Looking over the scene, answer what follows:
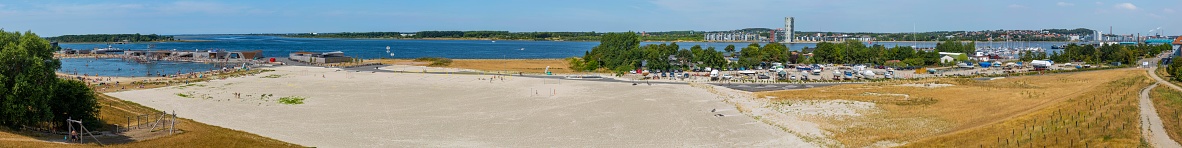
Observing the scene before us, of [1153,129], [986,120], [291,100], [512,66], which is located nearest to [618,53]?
[512,66]

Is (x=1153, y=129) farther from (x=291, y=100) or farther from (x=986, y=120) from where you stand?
(x=291, y=100)

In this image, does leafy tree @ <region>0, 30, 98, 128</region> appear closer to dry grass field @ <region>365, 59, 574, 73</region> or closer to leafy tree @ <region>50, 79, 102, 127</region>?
leafy tree @ <region>50, 79, 102, 127</region>

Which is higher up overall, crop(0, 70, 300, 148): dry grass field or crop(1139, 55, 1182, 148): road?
crop(1139, 55, 1182, 148): road

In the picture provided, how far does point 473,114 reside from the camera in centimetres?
3434

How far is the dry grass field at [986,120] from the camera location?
67.6 ft

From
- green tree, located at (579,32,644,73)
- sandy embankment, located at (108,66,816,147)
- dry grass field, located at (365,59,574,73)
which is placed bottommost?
sandy embankment, located at (108,66,816,147)

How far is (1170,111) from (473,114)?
25.9 metres

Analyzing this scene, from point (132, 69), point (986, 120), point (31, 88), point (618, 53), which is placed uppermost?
point (618, 53)

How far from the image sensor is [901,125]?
95.9 ft

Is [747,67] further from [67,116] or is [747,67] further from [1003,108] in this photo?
[67,116]

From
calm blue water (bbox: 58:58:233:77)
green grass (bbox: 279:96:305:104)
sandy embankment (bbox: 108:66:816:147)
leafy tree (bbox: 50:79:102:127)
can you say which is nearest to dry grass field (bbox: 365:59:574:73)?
calm blue water (bbox: 58:58:233:77)

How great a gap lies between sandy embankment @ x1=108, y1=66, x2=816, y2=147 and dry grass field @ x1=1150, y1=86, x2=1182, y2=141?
983cm

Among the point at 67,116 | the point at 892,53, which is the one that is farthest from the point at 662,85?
the point at 892,53

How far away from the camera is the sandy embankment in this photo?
26.8 meters
